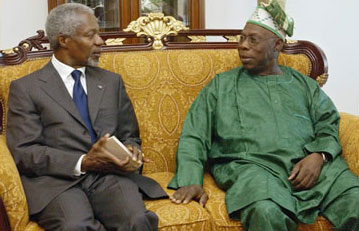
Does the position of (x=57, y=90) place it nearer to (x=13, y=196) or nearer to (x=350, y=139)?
(x=13, y=196)

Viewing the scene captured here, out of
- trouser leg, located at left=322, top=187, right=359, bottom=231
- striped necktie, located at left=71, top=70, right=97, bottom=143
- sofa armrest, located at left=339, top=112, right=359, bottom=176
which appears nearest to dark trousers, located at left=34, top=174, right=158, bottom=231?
striped necktie, located at left=71, top=70, right=97, bottom=143

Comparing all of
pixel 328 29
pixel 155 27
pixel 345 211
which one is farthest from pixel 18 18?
pixel 345 211

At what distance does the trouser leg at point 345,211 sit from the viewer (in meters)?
2.24

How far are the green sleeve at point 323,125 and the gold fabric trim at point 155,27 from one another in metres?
0.87

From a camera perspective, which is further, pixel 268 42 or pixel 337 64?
pixel 337 64

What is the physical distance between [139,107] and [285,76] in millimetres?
812

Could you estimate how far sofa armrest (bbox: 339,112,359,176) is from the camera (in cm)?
252

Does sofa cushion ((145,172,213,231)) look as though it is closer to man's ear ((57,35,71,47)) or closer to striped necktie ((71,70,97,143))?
striped necktie ((71,70,97,143))

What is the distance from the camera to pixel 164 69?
2.91 meters

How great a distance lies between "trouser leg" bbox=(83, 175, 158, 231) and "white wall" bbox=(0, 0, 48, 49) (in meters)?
2.64

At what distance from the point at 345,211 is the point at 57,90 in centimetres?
140

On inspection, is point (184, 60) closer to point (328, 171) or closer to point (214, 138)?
point (214, 138)

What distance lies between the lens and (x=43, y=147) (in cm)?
227

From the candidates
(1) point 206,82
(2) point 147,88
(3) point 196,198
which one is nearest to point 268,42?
(1) point 206,82
